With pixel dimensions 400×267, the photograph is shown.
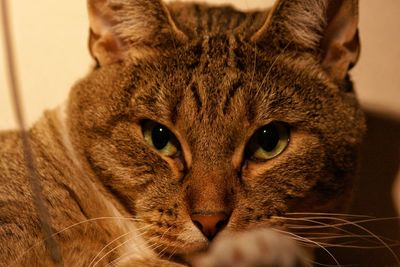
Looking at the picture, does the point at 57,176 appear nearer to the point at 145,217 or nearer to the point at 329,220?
the point at 145,217

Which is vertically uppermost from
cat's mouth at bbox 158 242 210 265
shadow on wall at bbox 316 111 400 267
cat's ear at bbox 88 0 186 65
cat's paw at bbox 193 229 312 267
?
cat's ear at bbox 88 0 186 65

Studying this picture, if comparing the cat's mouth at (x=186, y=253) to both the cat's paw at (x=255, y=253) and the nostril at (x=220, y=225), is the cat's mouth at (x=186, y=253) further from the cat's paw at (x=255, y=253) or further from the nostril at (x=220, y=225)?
the cat's paw at (x=255, y=253)

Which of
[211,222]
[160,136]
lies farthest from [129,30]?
[211,222]

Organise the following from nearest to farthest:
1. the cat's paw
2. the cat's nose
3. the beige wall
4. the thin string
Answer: the cat's paw → the cat's nose → the thin string → the beige wall

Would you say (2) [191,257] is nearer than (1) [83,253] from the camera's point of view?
Yes

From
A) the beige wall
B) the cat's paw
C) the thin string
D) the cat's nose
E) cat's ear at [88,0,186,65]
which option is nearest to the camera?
the cat's paw

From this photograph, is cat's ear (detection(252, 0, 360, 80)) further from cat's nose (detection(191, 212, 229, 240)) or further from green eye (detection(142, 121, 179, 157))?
cat's nose (detection(191, 212, 229, 240))

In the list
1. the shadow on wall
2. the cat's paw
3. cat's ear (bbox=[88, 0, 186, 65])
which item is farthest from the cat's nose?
the shadow on wall

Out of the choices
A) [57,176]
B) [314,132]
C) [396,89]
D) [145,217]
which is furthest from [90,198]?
[396,89]
